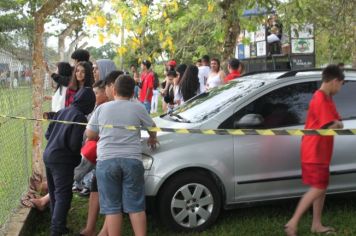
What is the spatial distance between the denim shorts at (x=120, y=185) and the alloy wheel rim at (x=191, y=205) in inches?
29.6

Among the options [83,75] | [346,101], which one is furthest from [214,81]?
[83,75]

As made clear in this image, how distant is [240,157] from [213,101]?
2.77 ft

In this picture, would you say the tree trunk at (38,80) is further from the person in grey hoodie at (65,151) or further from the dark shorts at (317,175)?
the dark shorts at (317,175)

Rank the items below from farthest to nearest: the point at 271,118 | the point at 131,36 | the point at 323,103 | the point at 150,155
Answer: the point at 131,36, the point at 271,118, the point at 150,155, the point at 323,103

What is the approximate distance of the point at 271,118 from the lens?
5203 mm

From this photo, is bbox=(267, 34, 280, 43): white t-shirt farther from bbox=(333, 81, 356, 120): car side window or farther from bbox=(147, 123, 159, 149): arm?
bbox=(147, 123, 159, 149): arm

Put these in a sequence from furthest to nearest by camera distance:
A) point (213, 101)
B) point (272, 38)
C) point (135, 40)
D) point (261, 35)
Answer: point (261, 35) < point (272, 38) < point (135, 40) < point (213, 101)

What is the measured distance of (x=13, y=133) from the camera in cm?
604

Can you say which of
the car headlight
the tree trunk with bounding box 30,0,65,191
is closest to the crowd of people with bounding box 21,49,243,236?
the car headlight

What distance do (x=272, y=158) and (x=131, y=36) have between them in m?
4.16

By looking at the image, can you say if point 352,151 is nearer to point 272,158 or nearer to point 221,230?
point 272,158

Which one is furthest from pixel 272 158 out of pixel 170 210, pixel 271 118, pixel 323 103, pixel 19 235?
pixel 19 235

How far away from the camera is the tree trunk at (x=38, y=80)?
606 centimetres

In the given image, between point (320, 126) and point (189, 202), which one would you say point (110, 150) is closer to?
point (189, 202)
